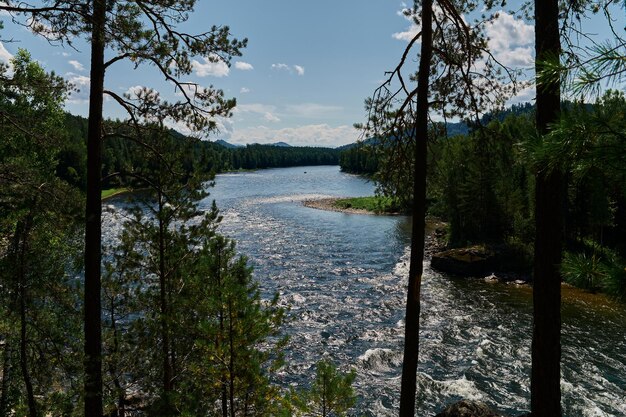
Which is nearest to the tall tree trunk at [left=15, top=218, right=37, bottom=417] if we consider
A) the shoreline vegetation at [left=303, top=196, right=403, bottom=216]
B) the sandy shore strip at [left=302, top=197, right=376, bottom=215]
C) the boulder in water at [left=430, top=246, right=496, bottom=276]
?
the boulder in water at [left=430, top=246, right=496, bottom=276]

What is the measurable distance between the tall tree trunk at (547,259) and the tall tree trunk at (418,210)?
1.90 meters

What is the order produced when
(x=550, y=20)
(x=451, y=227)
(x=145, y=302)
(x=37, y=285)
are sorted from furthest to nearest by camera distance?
(x=451, y=227) < (x=145, y=302) < (x=37, y=285) < (x=550, y=20)

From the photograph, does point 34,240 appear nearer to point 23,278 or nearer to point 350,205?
point 23,278

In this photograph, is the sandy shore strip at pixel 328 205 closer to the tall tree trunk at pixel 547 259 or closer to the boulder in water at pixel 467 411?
the boulder in water at pixel 467 411

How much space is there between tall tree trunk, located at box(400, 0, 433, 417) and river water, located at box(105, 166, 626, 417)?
7.47m

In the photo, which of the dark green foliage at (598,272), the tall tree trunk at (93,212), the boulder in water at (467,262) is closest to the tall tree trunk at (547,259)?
the dark green foliage at (598,272)

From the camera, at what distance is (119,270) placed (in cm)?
1133

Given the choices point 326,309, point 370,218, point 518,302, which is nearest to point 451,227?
point 370,218

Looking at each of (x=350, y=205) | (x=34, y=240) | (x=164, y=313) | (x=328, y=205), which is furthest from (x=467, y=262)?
(x=328, y=205)

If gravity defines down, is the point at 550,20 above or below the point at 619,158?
above

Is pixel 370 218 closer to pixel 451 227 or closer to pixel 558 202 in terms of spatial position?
pixel 451 227

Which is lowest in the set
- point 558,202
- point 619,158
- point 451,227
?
point 451,227

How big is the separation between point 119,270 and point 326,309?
13.8m

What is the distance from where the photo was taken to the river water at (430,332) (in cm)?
1522
